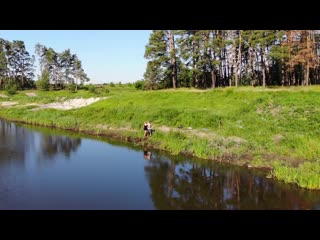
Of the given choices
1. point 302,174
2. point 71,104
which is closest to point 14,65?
point 71,104

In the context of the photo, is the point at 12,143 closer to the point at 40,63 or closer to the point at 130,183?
the point at 130,183

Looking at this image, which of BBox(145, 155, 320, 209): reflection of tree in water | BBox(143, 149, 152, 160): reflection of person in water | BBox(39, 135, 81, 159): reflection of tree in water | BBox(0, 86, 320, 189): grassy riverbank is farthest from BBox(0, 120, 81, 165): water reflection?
BBox(145, 155, 320, 209): reflection of tree in water

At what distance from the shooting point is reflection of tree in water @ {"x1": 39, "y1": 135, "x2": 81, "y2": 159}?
84.0 ft

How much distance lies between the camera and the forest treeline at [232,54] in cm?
4731

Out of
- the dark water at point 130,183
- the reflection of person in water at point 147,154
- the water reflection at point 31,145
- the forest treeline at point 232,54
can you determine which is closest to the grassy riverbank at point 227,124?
the reflection of person in water at point 147,154

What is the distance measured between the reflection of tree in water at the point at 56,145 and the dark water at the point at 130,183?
16 centimetres

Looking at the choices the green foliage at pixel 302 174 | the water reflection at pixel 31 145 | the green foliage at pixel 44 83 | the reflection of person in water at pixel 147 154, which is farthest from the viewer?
the green foliage at pixel 44 83

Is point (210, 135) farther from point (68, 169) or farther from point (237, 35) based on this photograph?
point (237, 35)

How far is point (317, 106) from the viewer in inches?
1110

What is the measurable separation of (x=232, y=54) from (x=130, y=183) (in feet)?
142

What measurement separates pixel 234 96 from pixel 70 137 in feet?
60.2

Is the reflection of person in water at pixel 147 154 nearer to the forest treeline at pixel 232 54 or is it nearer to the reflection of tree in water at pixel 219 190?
the reflection of tree in water at pixel 219 190

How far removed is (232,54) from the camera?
56.1m
